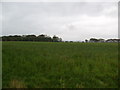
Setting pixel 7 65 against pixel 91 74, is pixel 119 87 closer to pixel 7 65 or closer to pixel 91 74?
pixel 91 74

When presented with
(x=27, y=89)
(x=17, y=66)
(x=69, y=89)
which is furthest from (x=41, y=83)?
(x=17, y=66)

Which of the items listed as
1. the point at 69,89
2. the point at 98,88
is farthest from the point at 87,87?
the point at 69,89

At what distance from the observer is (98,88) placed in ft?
18.8

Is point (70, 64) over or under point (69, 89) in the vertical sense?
over

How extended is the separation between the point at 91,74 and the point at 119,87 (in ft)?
5.02

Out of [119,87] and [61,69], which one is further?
[61,69]

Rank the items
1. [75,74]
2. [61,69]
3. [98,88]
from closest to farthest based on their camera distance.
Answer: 1. [98,88]
2. [75,74]
3. [61,69]

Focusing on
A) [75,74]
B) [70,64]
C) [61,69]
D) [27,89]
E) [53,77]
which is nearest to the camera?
[27,89]

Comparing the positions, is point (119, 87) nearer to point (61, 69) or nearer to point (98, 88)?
point (98, 88)

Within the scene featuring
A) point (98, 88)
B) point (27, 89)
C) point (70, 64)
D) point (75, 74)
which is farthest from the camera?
point (70, 64)

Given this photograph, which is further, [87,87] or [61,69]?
[61,69]

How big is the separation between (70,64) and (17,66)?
325 centimetres

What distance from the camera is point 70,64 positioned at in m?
8.42

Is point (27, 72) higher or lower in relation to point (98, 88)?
higher
